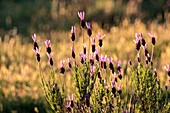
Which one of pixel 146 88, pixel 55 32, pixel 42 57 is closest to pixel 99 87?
pixel 146 88

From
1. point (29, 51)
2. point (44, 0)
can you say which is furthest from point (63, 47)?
point (44, 0)

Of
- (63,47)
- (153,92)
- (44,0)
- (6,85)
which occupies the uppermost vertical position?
(44,0)

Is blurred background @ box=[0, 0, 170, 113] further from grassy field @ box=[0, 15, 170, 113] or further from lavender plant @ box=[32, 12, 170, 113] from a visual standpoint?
lavender plant @ box=[32, 12, 170, 113]

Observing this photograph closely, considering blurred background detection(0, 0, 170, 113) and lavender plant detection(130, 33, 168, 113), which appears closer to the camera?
lavender plant detection(130, 33, 168, 113)

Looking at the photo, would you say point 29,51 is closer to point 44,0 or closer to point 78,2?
point 78,2

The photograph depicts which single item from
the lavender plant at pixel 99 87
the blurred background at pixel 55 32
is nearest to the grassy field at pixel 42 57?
the blurred background at pixel 55 32

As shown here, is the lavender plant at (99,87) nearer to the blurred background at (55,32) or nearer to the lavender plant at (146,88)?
the lavender plant at (146,88)

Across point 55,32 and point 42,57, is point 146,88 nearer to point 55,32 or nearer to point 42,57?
point 42,57

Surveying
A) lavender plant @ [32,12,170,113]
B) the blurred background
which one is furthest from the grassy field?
lavender plant @ [32,12,170,113]
